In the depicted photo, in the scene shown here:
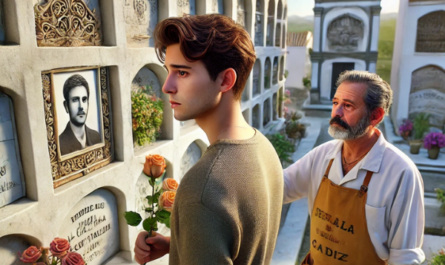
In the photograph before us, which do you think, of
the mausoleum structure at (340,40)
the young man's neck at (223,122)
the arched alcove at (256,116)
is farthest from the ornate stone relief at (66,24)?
the mausoleum structure at (340,40)

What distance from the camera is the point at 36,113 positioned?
6.37ft

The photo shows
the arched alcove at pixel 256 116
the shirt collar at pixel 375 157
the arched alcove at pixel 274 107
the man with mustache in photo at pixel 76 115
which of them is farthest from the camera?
the arched alcove at pixel 274 107

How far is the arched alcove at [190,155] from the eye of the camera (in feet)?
12.6

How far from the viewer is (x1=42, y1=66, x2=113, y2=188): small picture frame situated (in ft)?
6.97

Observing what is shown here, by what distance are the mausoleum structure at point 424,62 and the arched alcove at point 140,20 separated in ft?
21.1

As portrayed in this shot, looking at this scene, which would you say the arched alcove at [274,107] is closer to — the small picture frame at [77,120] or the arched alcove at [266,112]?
the arched alcove at [266,112]

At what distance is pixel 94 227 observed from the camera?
2.59 metres

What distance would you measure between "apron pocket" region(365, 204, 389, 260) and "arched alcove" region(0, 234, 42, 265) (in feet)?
5.72

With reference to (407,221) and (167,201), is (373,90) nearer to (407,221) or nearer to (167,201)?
(407,221)

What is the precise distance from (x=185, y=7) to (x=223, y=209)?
316 centimetres

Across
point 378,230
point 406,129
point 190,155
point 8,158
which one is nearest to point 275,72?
point 406,129

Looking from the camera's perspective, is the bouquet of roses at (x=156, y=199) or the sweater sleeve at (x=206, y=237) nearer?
the sweater sleeve at (x=206, y=237)

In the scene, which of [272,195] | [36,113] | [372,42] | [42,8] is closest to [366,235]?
[272,195]

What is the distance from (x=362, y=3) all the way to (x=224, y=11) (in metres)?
8.47
